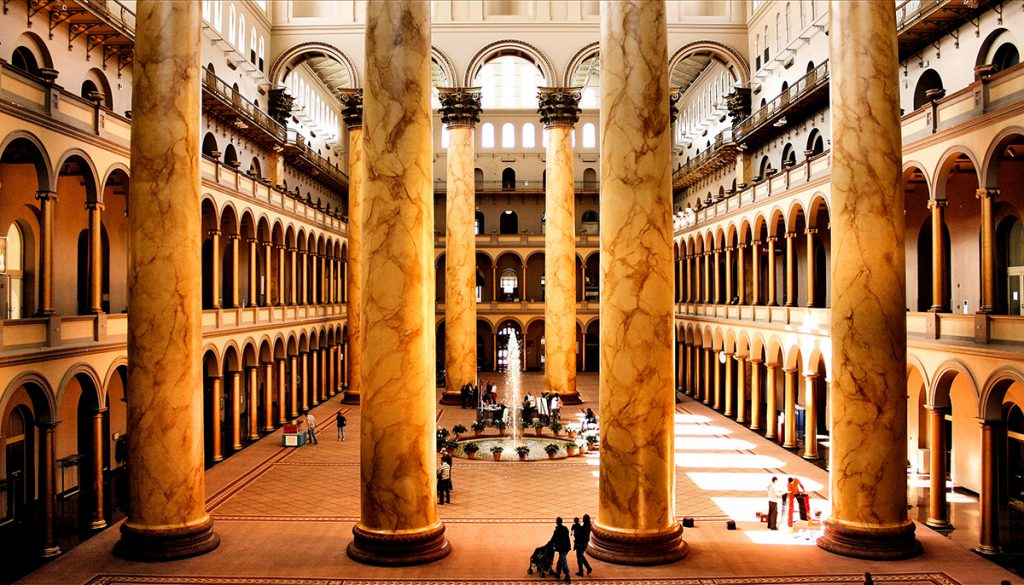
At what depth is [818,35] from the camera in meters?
30.9

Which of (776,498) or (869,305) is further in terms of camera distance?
(776,498)

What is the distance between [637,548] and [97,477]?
1129 cm

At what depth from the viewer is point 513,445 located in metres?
25.8

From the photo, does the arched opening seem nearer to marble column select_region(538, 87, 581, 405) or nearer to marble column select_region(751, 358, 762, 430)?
marble column select_region(751, 358, 762, 430)

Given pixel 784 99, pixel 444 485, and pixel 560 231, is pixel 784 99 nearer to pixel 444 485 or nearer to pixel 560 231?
pixel 560 231

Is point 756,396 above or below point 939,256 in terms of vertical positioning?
below

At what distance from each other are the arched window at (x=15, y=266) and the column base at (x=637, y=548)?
15523 millimetres

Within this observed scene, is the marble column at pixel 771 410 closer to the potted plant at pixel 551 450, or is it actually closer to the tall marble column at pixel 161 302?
the potted plant at pixel 551 450

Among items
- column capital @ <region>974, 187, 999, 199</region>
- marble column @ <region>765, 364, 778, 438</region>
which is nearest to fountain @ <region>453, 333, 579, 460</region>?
marble column @ <region>765, 364, 778, 438</region>

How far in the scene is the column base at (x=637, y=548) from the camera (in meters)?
12.0

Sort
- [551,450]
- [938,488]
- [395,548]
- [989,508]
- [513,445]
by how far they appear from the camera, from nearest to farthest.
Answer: [395,548] < [989,508] < [938,488] < [551,450] < [513,445]

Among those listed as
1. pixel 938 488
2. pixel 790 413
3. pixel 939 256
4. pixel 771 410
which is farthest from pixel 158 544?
pixel 771 410

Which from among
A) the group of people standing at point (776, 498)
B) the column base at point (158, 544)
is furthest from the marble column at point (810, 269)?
the column base at point (158, 544)

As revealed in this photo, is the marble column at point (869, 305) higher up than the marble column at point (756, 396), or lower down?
higher up
